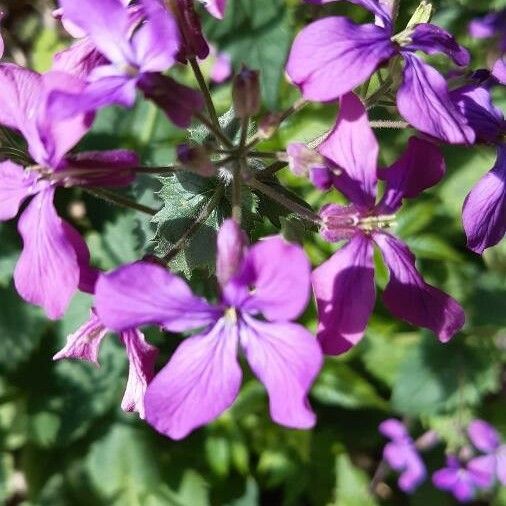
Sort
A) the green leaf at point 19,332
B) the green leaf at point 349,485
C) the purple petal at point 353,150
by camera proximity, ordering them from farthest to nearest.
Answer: the green leaf at point 349,485 → the green leaf at point 19,332 → the purple petal at point 353,150

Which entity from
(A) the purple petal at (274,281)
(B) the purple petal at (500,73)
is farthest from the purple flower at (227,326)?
(B) the purple petal at (500,73)

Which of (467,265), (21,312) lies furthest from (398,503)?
(21,312)

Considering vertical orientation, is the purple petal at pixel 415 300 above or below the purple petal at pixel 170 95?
below

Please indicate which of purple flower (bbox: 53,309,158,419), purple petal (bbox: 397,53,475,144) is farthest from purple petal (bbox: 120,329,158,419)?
purple petal (bbox: 397,53,475,144)

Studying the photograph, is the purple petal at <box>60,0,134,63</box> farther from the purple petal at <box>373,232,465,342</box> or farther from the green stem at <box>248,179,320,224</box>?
the purple petal at <box>373,232,465,342</box>

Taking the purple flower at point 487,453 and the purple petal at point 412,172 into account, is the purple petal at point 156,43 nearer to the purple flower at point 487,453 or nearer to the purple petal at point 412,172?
the purple petal at point 412,172

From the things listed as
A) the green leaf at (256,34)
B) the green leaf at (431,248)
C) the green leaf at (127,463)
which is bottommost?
the green leaf at (127,463)

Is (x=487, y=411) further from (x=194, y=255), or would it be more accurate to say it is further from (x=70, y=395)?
(x=194, y=255)
